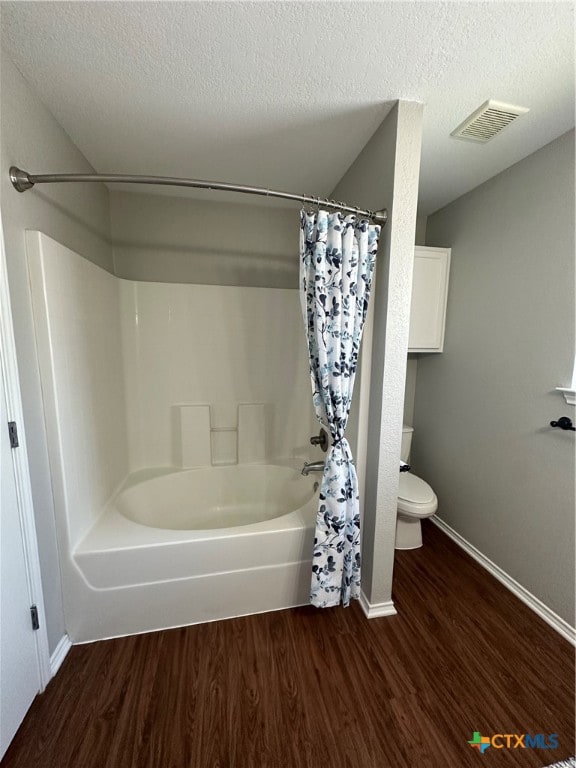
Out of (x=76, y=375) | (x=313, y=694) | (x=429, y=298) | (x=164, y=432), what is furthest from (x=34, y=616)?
(x=429, y=298)

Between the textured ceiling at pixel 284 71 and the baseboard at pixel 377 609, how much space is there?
2304 millimetres

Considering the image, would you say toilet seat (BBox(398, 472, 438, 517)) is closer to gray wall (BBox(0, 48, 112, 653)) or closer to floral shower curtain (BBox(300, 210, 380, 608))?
floral shower curtain (BBox(300, 210, 380, 608))

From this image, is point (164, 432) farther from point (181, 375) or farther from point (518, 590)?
point (518, 590)

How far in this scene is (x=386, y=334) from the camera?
1380mm

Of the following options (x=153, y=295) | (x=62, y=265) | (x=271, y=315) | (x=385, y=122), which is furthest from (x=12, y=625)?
(x=385, y=122)

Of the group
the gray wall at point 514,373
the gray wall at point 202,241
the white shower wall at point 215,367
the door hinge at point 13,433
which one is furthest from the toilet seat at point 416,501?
the door hinge at point 13,433

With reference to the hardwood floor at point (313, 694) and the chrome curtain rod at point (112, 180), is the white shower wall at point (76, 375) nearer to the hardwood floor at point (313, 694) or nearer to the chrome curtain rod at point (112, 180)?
the chrome curtain rod at point (112, 180)

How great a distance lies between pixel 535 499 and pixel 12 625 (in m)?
2.33

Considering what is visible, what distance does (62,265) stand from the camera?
133cm

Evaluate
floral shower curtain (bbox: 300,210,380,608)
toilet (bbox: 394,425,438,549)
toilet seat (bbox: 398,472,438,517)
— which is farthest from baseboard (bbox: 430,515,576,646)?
floral shower curtain (bbox: 300,210,380,608)

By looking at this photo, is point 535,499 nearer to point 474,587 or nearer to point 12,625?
point 474,587

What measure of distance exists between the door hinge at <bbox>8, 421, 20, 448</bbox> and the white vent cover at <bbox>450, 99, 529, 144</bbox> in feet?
7.26

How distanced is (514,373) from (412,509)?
0.99 metres

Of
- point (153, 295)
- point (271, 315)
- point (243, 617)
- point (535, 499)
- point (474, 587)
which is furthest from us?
point (271, 315)
